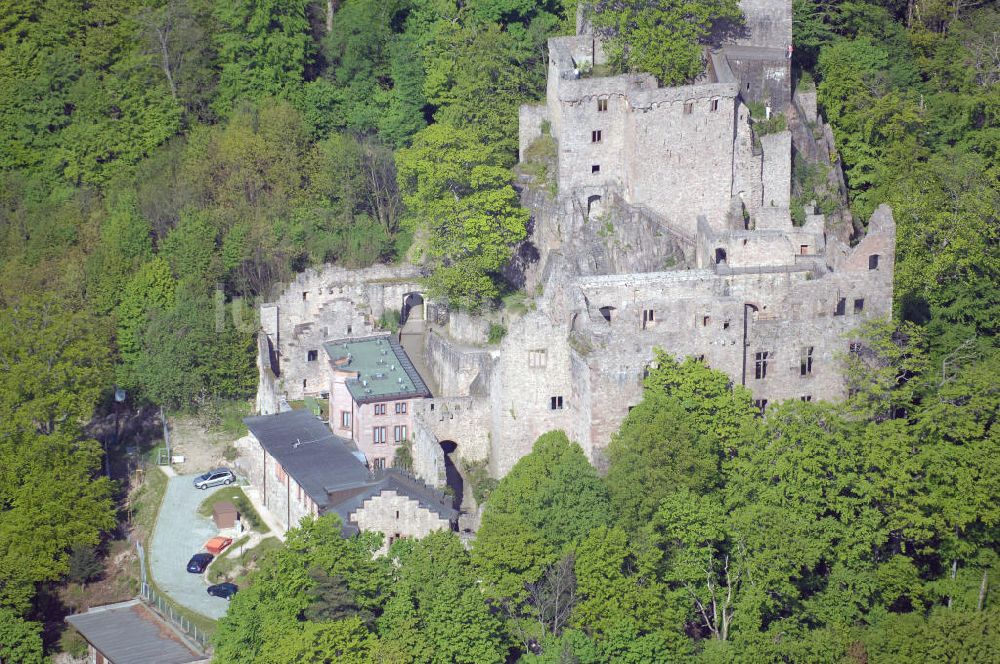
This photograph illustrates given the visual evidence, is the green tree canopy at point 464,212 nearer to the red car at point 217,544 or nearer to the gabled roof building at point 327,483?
the gabled roof building at point 327,483

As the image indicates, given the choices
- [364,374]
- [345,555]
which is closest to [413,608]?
[345,555]

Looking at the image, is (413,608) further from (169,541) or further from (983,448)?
(983,448)

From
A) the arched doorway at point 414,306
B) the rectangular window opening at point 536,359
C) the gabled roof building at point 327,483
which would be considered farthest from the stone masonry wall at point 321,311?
the rectangular window opening at point 536,359

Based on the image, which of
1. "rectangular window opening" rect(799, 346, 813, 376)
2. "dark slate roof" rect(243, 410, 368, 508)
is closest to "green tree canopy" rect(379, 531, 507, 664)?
"dark slate roof" rect(243, 410, 368, 508)

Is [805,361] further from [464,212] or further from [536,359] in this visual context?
[464,212]

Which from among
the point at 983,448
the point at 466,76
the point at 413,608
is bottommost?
the point at 413,608

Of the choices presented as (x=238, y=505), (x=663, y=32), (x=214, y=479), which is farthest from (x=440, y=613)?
(x=663, y=32)

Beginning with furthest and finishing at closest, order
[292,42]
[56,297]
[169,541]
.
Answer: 1. [292,42]
2. [56,297]
3. [169,541]
